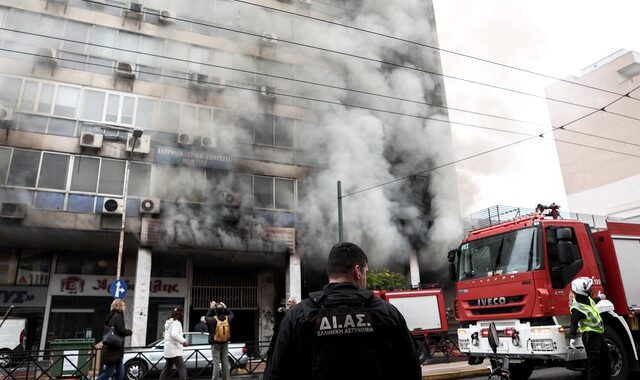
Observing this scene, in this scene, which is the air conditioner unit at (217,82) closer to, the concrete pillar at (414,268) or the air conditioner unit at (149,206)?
the air conditioner unit at (149,206)

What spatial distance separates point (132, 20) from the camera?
1473 cm

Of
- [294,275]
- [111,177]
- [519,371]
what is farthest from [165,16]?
[519,371]

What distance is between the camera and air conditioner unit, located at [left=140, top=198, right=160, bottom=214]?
13070mm

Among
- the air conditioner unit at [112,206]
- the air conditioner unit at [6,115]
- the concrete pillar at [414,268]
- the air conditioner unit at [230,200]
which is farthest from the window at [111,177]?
the concrete pillar at [414,268]

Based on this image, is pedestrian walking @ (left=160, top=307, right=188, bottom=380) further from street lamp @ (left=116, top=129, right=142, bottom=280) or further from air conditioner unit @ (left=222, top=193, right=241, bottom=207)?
air conditioner unit @ (left=222, top=193, right=241, bottom=207)

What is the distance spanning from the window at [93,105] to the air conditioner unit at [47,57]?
46.4 inches

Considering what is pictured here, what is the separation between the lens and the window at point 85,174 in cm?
1305

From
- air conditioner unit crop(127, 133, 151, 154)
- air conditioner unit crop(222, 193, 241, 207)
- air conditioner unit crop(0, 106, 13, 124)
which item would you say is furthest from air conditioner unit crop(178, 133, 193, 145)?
air conditioner unit crop(0, 106, 13, 124)

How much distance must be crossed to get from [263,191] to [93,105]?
5918mm

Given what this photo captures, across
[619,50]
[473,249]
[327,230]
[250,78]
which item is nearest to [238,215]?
[327,230]

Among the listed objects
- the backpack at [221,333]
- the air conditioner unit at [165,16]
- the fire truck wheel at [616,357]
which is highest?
the air conditioner unit at [165,16]

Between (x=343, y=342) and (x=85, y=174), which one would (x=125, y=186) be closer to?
(x=85, y=174)

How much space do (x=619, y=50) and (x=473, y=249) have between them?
31849 mm

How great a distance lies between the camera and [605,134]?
101 ft
